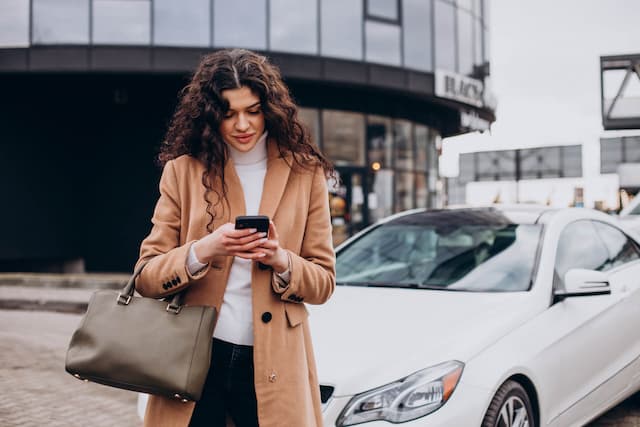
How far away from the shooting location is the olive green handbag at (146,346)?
1.93m

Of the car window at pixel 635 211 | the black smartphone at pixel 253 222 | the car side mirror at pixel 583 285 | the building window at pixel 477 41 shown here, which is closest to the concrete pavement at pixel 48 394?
the car side mirror at pixel 583 285

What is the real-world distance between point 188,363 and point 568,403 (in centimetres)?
259

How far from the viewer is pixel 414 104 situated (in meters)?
22.2

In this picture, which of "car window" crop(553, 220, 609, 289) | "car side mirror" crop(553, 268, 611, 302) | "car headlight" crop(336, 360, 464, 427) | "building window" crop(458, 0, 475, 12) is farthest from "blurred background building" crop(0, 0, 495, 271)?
"car headlight" crop(336, 360, 464, 427)

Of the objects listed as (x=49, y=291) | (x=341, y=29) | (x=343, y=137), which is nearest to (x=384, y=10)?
(x=341, y=29)

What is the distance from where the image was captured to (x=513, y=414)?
3.32 m

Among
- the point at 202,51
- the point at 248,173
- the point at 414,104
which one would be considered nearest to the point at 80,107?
the point at 202,51

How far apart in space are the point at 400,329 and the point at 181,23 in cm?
1506

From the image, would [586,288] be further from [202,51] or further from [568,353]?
[202,51]

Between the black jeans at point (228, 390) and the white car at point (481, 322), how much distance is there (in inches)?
37.0

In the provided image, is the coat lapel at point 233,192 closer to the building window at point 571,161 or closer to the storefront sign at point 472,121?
the storefront sign at point 472,121

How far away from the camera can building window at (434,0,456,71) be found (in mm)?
20844

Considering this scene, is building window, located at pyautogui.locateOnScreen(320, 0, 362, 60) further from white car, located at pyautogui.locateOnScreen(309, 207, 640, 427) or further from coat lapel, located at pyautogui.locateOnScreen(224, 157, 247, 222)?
coat lapel, located at pyautogui.locateOnScreen(224, 157, 247, 222)

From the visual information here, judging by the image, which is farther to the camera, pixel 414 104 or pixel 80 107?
pixel 414 104
